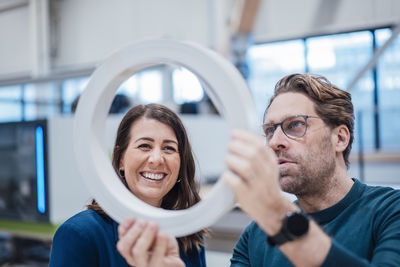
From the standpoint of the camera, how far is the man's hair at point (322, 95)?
Answer: 0.93m

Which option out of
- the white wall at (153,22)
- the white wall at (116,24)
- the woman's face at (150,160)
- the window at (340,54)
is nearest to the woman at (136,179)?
the woman's face at (150,160)

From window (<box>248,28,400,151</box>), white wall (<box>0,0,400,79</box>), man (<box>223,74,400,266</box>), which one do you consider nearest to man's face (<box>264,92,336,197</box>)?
man (<box>223,74,400,266</box>)

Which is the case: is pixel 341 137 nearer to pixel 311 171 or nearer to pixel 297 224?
pixel 311 171

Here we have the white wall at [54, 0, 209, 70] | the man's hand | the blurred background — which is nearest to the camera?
the man's hand

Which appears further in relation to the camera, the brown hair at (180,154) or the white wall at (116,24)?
the white wall at (116,24)

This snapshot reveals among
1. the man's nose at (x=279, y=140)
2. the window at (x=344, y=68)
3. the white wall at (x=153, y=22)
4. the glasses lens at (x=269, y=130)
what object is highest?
the white wall at (x=153, y=22)

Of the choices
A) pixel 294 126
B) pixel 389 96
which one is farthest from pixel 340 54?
pixel 294 126

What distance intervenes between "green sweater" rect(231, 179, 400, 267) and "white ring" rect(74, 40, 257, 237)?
308mm

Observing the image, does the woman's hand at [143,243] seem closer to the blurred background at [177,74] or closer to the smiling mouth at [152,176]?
the smiling mouth at [152,176]

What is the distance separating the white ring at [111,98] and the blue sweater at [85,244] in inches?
6.5

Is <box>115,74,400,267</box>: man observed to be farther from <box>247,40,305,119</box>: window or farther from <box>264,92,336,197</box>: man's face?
<box>247,40,305,119</box>: window

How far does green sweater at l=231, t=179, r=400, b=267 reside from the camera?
0.73 meters

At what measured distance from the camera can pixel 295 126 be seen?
35.6 inches

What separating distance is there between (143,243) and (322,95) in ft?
1.86
